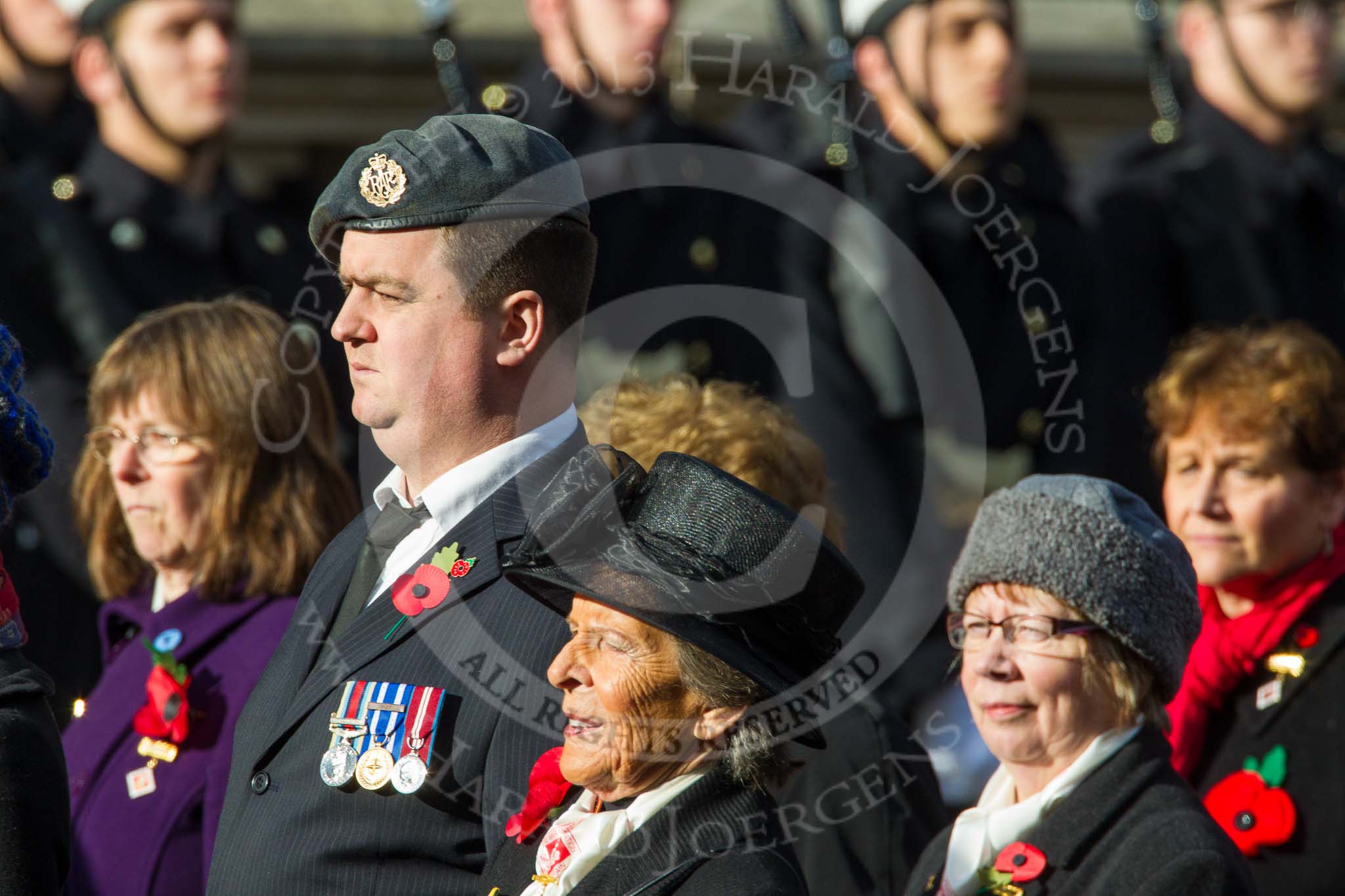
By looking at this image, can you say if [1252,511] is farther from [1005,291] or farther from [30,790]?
[30,790]

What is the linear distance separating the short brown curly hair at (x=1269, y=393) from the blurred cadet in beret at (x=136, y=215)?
220 cm

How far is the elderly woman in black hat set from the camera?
2.23 meters

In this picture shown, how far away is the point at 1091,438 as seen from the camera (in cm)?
557

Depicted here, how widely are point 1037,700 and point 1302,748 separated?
796 millimetres

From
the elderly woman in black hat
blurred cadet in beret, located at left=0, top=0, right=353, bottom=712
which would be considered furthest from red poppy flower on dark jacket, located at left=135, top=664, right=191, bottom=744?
blurred cadet in beret, located at left=0, top=0, right=353, bottom=712

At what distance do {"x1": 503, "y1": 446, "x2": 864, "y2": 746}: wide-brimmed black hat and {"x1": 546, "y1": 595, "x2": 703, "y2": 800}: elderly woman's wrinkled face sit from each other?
40mm

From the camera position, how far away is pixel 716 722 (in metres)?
2.27

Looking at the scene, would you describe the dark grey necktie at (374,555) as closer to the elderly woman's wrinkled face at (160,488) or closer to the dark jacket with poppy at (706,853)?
the dark jacket with poppy at (706,853)

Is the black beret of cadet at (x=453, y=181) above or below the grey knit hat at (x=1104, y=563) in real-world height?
above

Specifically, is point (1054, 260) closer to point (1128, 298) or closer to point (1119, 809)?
point (1128, 298)

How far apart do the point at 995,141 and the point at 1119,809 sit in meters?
3.20

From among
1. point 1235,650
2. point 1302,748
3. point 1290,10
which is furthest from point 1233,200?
point 1302,748

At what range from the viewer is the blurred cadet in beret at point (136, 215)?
496 centimetres

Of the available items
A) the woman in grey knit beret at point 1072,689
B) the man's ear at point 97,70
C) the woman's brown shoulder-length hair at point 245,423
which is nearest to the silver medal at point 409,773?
the woman in grey knit beret at point 1072,689
